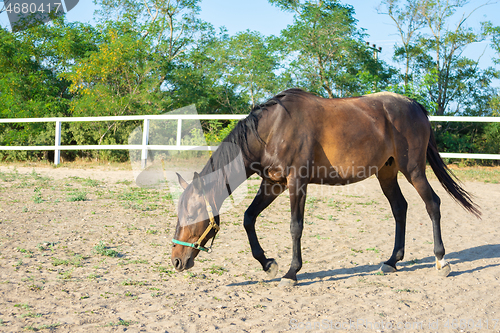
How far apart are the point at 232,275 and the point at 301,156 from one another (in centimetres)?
133

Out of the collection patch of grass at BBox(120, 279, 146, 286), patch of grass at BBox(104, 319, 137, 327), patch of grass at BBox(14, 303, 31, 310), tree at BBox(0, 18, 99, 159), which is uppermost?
tree at BBox(0, 18, 99, 159)

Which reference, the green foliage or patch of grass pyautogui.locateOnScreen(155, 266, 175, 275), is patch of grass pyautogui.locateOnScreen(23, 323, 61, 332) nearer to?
patch of grass pyautogui.locateOnScreen(155, 266, 175, 275)

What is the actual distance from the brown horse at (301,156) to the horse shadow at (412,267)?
0.57 ft

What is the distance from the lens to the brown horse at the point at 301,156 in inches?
131

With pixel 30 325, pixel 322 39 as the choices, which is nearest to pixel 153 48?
pixel 322 39

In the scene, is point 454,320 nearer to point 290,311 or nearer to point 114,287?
point 290,311

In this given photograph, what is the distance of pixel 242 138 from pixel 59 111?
16.4 metres

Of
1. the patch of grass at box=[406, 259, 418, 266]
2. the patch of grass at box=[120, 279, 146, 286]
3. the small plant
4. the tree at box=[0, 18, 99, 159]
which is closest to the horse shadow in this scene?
the patch of grass at box=[406, 259, 418, 266]

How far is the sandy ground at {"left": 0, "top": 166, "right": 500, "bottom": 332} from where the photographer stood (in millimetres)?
2646

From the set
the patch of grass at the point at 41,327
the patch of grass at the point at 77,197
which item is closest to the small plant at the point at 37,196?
the patch of grass at the point at 77,197

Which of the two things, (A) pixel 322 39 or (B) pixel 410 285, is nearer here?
(B) pixel 410 285

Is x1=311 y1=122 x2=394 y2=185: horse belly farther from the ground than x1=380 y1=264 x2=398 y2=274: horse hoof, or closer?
farther from the ground

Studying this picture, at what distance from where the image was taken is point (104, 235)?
4.68 metres

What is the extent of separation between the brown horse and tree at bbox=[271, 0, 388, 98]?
455 inches
